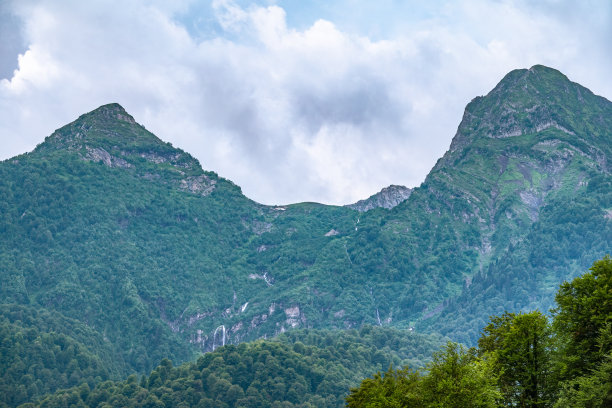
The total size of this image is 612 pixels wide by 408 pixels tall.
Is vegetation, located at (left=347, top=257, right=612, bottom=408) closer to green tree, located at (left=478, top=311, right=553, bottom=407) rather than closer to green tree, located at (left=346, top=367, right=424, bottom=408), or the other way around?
green tree, located at (left=478, top=311, right=553, bottom=407)

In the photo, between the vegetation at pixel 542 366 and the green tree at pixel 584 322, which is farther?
the green tree at pixel 584 322

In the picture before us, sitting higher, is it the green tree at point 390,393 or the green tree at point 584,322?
the green tree at point 584,322

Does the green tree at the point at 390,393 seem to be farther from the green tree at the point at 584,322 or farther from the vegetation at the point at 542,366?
the green tree at the point at 584,322

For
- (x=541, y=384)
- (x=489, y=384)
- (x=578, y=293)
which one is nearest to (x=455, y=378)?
(x=489, y=384)

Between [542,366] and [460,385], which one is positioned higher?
[542,366]

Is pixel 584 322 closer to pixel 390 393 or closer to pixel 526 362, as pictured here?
pixel 526 362

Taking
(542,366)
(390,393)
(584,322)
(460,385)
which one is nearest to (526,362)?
(542,366)

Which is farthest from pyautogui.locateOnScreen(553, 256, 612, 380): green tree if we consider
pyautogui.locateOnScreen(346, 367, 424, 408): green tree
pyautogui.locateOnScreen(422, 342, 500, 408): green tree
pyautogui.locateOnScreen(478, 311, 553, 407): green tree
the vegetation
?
pyautogui.locateOnScreen(346, 367, 424, 408): green tree

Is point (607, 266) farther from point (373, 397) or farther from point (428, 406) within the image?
point (373, 397)

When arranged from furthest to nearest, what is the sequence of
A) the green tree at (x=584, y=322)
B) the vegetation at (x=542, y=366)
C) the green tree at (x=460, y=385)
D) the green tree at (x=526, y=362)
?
the green tree at (x=526, y=362) → the green tree at (x=584, y=322) → the green tree at (x=460, y=385) → the vegetation at (x=542, y=366)

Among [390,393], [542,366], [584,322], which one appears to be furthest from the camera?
[390,393]

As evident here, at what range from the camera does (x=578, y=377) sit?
84562 millimetres

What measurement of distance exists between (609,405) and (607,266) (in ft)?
63.0

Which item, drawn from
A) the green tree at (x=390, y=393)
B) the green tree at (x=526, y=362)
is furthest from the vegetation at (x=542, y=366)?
the green tree at (x=390, y=393)
